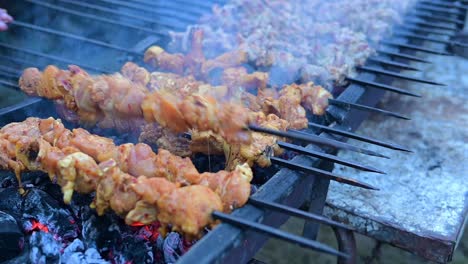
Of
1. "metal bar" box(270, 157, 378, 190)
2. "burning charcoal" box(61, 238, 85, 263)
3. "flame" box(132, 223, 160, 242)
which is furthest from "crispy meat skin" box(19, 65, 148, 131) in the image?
"metal bar" box(270, 157, 378, 190)

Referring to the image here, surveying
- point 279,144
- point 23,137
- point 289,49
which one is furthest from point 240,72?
point 23,137

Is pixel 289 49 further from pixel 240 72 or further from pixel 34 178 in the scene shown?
pixel 34 178

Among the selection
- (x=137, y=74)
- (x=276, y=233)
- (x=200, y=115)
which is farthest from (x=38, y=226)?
(x=276, y=233)

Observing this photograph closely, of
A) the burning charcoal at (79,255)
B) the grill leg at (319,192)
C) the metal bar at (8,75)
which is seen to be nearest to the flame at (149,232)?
the burning charcoal at (79,255)

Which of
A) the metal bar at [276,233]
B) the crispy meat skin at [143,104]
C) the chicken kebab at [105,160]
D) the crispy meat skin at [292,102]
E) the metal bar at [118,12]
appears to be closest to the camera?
the metal bar at [276,233]

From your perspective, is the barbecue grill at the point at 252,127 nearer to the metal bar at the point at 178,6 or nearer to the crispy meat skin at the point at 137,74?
the metal bar at the point at 178,6

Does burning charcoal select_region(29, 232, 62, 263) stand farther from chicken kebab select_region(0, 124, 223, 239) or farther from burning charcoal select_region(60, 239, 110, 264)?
chicken kebab select_region(0, 124, 223, 239)

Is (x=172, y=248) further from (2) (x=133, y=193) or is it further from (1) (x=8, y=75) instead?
(1) (x=8, y=75)
